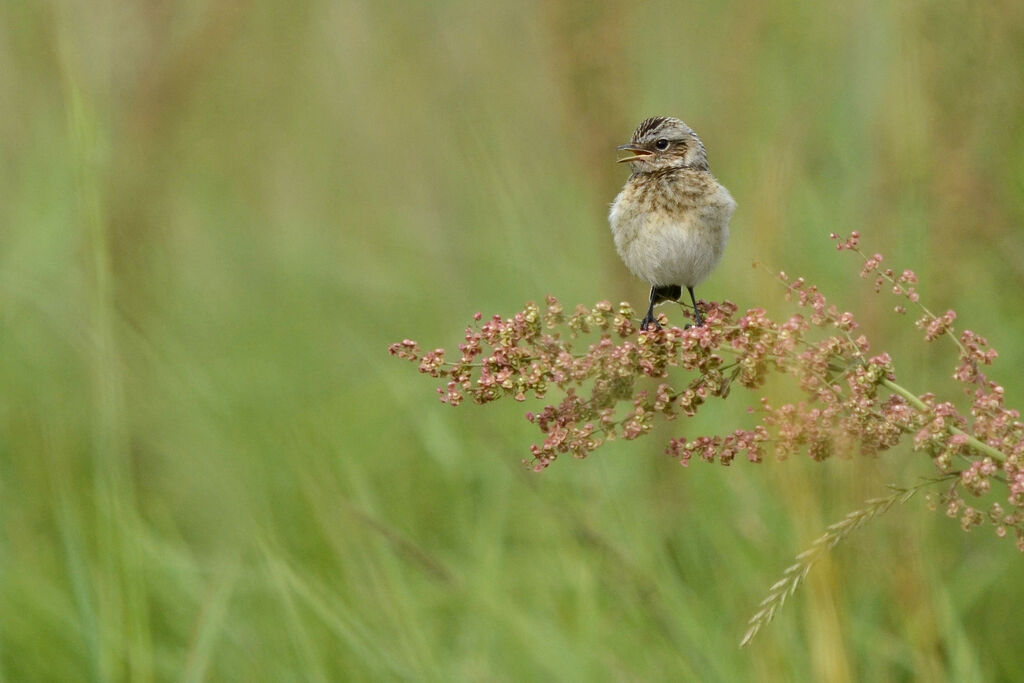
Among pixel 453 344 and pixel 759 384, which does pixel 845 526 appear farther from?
pixel 453 344

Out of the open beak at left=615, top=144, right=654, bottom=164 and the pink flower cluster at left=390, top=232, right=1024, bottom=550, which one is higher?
the open beak at left=615, top=144, right=654, bottom=164

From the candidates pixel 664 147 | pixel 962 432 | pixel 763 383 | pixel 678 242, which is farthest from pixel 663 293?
pixel 962 432

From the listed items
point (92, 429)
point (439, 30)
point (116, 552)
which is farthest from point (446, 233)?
point (116, 552)

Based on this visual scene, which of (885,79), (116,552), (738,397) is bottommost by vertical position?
(116,552)

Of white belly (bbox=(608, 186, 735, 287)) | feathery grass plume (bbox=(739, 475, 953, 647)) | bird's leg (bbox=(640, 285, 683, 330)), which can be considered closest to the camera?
feathery grass plume (bbox=(739, 475, 953, 647))

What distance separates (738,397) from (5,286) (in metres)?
2.76

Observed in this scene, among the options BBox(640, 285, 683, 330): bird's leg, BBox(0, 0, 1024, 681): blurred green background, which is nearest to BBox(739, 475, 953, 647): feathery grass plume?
BBox(0, 0, 1024, 681): blurred green background

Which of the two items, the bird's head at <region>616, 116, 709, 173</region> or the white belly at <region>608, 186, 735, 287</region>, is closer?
the white belly at <region>608, 186, 735, 287</region>

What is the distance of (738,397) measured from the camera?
435 cm

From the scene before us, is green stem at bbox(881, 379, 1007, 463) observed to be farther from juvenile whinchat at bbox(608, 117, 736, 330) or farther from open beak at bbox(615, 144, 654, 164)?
open beak at bbox(615, 144, 654, 164)

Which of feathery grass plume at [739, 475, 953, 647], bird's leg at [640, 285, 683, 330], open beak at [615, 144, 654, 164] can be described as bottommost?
feathery grass plume at [739, 475, 953, 647]

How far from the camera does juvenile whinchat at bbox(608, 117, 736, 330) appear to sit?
3.19 metres

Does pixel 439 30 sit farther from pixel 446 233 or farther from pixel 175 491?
pixel 175 491

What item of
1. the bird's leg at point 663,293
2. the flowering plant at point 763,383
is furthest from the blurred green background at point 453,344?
the flowering plant at point 763,383
